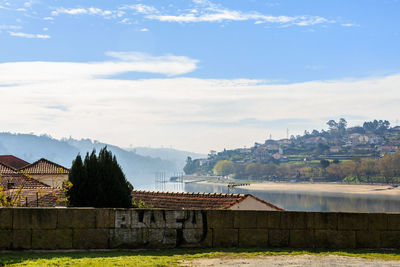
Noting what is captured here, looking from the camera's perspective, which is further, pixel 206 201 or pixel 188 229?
pixel 206 201

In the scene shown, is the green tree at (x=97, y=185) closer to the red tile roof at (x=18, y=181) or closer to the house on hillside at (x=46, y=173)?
the red tile roof at (x=18, y=181)

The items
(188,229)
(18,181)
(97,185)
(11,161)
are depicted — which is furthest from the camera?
(11,161)

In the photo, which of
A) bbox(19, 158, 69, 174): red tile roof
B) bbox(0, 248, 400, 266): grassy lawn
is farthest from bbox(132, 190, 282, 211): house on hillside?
bbox(19, 158, 69, 174): red tile roof

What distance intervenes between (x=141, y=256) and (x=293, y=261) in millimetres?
3146

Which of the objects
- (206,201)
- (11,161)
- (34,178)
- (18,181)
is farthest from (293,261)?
(11,161)

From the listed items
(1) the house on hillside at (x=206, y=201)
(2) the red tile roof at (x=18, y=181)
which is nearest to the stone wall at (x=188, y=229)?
(1) the house on hillside at (x=206, y=201)

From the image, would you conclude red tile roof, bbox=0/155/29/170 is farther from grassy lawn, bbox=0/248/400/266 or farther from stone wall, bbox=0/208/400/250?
grassy lawn, bbox=0/248/400/266

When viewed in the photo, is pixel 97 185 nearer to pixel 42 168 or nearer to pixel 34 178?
pixel 34 178

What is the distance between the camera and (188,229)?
1293cm

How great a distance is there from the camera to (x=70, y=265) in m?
10.4

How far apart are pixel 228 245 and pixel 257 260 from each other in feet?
5.50

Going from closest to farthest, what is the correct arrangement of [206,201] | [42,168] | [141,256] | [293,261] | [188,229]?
[293,261]
[141,256]
[188,229]
[206,201]
[42,168]

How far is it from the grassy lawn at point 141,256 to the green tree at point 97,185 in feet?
58.1

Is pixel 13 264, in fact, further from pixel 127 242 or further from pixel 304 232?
pixel 304 232
